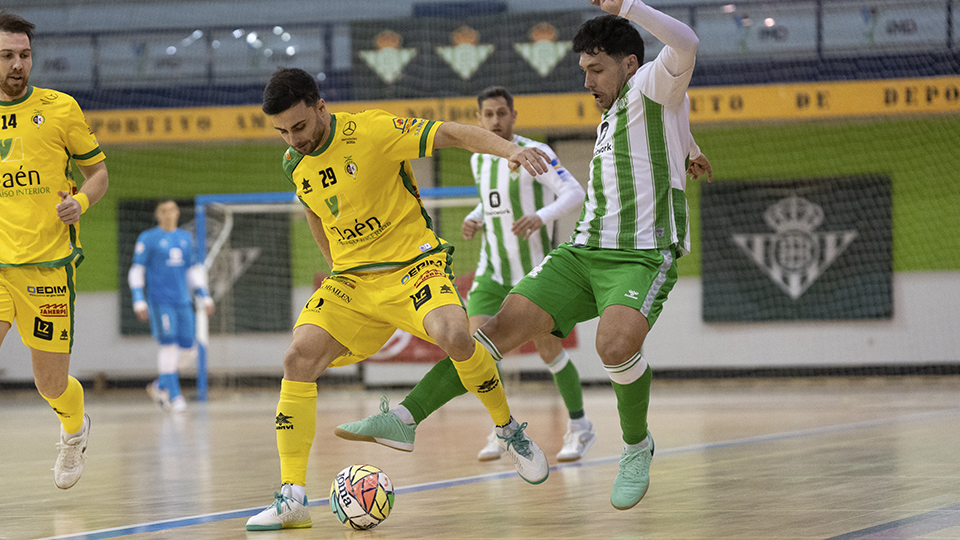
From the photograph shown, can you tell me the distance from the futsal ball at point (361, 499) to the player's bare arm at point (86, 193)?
1.77m

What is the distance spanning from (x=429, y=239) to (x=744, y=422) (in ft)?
17.0

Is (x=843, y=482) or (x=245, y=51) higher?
(x=245, y=51)

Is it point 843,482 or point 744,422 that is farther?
point 744,422

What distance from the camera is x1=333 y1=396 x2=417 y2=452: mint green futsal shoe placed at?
161 inches

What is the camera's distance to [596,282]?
13.8ft

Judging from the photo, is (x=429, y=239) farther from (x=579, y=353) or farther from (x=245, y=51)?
(x=245, y=51)

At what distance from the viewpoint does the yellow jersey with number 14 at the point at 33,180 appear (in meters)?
4.75

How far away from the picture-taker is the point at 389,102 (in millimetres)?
14336

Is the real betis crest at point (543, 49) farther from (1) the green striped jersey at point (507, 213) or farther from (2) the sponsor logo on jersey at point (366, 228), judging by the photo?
(2) the sponsor logo on jersey at point (366, 228)

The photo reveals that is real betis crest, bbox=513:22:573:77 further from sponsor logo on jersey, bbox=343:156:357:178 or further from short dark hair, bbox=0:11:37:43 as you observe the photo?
sponsor logo on jersey, bbox=343:156:357:178

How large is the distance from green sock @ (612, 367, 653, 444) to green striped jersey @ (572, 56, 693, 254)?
56 cm

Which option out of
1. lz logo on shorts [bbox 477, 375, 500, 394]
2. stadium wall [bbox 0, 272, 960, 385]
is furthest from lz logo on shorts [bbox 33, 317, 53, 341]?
stadium wall [bbox 0, 272, 960, 385]

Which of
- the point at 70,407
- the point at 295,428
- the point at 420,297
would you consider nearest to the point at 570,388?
the point at 420,297

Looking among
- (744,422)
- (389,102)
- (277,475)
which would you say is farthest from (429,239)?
(389,102)
